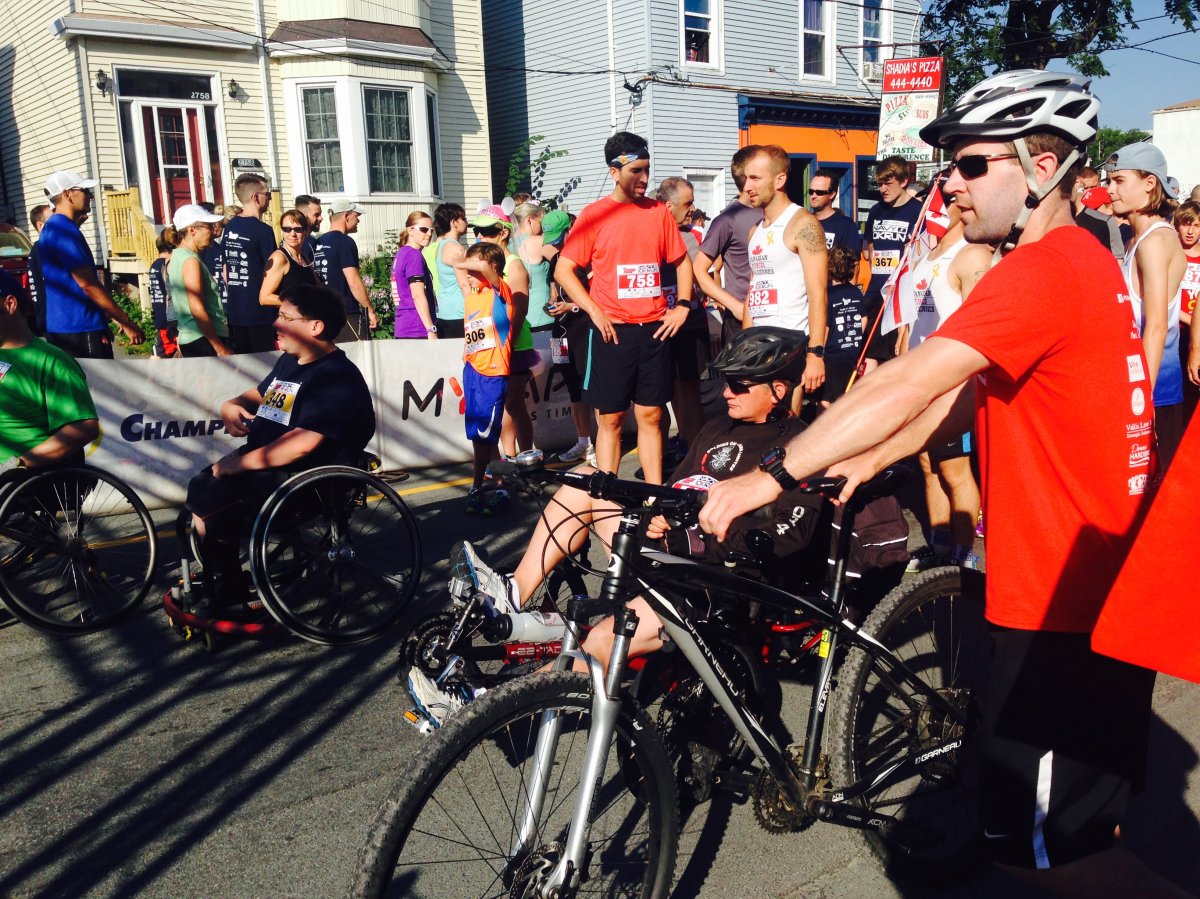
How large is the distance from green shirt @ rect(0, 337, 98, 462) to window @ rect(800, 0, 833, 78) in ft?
68.9

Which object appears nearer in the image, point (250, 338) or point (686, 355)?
point (686, 355)

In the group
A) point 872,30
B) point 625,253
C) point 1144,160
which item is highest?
point 872,30

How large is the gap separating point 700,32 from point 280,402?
18.7 meters

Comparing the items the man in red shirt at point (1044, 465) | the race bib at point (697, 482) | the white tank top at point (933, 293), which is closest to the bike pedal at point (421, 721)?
the race bib at point (697, 482)

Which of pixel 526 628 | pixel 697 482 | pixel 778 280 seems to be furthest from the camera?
pixel 778 280

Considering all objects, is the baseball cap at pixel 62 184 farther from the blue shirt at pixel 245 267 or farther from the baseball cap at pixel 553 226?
the baseball cap at pixel 553 226

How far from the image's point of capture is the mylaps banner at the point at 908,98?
1766cm

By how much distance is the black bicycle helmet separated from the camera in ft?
11.1

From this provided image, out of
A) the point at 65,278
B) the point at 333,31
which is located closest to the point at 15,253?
the point at 333,31

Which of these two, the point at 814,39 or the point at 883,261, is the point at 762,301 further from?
the point at 814,39

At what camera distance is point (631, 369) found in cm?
628

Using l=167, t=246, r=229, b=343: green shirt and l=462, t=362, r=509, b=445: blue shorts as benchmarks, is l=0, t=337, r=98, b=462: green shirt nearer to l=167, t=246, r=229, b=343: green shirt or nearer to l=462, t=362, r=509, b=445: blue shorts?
l=462, t=362, r=509, b=445: blue shorts

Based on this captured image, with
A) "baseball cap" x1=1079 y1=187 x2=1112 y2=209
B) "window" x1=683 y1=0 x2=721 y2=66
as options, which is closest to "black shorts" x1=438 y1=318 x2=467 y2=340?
"baseball cap" x1=1079 y1=187 x2=1112 y2=209

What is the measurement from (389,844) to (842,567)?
4.52 feet
